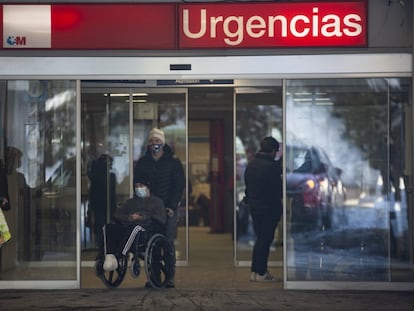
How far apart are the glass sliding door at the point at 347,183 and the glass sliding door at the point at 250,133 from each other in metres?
1.80

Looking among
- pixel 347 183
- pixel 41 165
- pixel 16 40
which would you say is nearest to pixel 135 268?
pixel 41 165

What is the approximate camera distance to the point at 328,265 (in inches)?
471

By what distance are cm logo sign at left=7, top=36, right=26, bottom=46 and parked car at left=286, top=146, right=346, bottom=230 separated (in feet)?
11.7

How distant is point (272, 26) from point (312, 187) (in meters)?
2.09

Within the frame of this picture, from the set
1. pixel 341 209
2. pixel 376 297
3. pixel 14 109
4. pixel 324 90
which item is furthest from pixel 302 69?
pixel 14 109

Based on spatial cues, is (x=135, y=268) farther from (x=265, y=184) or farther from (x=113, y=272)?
(x=265, y=184)

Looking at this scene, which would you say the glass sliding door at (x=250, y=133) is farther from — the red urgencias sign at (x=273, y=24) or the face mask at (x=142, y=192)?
the face mask at (x=142, y=192)

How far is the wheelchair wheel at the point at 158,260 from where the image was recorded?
11547 millimetres

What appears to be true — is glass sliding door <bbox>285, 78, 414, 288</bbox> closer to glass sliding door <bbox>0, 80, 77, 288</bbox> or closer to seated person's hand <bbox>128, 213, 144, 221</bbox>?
seated person's hand <bbox>128, 213, 144, 221</bbox>

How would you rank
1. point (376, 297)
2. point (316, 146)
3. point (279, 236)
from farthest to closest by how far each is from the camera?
point (279, 236), point (316, 146), point (376, 297)

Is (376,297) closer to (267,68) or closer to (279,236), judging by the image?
(267,68)

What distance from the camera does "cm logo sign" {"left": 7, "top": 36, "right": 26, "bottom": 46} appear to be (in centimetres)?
1185

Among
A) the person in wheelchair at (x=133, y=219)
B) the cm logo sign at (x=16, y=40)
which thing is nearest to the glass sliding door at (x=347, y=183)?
the person in wheelchair at (x=133, y=219)

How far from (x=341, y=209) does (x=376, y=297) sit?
1.28 meters
